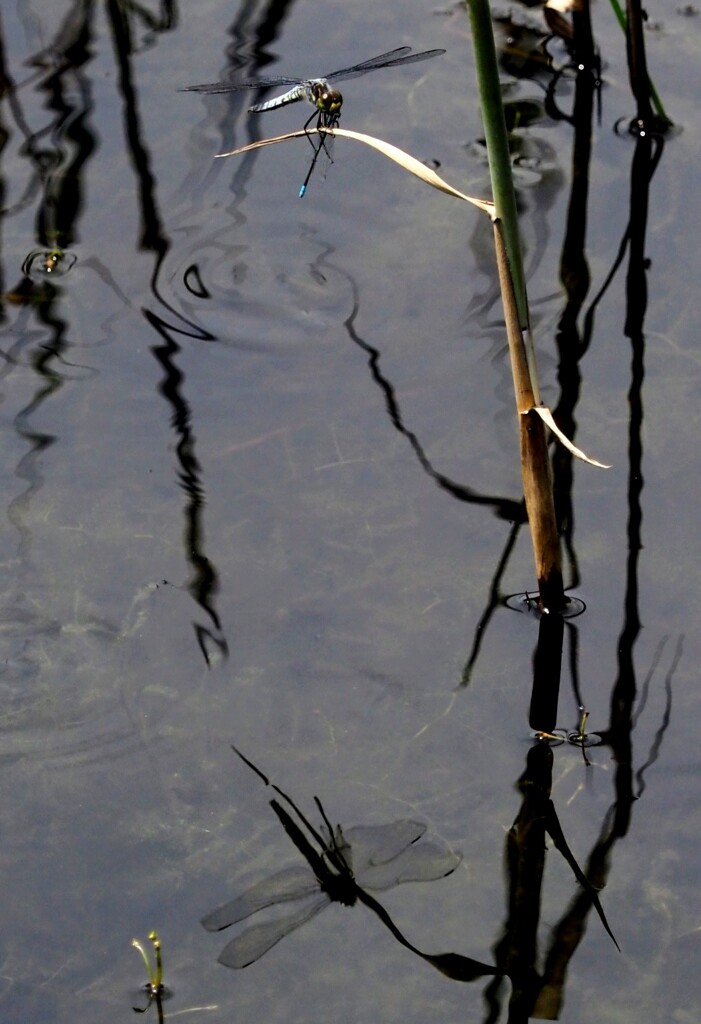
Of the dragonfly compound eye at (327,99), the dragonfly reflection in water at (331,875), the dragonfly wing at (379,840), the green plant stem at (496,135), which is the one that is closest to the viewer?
the green plant stem at (496,135)

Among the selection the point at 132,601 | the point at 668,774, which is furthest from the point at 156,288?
the point at 668,774

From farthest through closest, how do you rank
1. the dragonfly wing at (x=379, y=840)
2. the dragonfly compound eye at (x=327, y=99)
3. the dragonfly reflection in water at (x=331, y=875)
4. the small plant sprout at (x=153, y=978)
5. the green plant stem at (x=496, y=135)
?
1. the dragonfly compound eye at (x=327, y=99)
2. the dragonfly wing at (x=379, y=840)
3. the dragonfly reflection in water at (x=331, y=875)
4. the small plant sprout at (x=153, y=978)
5. the green plant stem at (x=496, y=135)

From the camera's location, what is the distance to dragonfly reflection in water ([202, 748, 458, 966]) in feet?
8.42

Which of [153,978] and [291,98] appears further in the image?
[291,98]

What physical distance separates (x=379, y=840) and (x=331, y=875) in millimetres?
122

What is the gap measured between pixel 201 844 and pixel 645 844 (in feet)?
2.97

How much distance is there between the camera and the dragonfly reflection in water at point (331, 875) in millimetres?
2566

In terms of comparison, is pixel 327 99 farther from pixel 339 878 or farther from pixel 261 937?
pixel 261 937

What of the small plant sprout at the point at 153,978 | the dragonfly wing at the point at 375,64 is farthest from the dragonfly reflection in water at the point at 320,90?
the small plant sprout at the point at 153,978

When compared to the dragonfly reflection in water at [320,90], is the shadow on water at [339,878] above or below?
below

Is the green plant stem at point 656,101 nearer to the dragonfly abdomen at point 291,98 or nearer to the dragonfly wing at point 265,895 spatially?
the dragonfly abdomen at point 291,98

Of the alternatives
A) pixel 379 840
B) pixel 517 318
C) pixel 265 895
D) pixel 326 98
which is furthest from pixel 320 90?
pixel 265 895

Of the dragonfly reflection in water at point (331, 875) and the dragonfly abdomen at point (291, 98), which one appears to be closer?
the dragonfly reflection in water at point (331, 875)

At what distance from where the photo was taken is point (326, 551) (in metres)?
3.22
